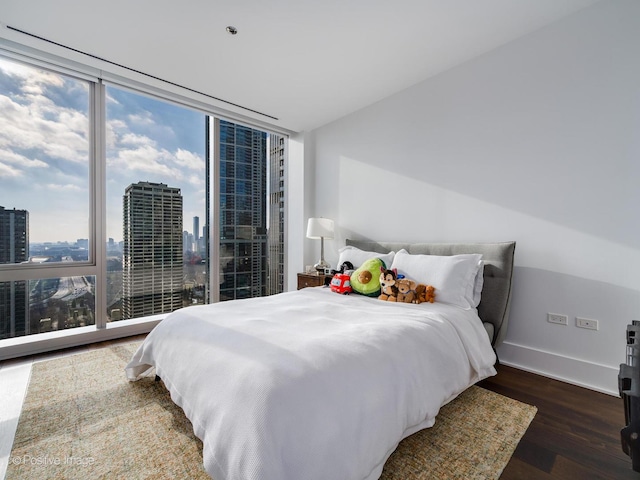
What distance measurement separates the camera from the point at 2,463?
4.62 feet

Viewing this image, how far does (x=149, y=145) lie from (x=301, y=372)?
3489 millimetres

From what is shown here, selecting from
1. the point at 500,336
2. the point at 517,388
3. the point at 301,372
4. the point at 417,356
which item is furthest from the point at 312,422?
the point at 500,336

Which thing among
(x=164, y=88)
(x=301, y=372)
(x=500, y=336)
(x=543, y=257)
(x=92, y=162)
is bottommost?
(x=500, y=336)

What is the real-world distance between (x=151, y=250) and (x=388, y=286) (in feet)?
9.30

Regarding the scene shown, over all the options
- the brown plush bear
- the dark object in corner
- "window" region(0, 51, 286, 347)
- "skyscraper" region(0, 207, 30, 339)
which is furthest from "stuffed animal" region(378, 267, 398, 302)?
"skyscraper" region(0, 207, 30, 339)

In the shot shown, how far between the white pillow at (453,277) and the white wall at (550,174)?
453mm

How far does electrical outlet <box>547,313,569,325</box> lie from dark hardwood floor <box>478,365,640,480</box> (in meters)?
0.45

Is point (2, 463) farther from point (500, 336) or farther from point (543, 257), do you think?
point (543, 257)

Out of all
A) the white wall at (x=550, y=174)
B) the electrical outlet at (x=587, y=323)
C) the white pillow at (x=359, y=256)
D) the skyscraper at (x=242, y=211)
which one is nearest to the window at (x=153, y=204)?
the skyscraper at (x=242, y=211)

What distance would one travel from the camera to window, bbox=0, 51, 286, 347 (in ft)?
9.18

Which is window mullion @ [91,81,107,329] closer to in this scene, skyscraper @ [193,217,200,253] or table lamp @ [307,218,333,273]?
skyscraper @ [193,217,200,253]

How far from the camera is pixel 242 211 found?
4395mm

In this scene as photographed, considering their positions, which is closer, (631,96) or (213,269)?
(631,96)

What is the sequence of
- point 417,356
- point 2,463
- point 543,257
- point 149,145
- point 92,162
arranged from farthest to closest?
point 149,145
point 92,162
point 543,257
point 417,356
point 2,463
